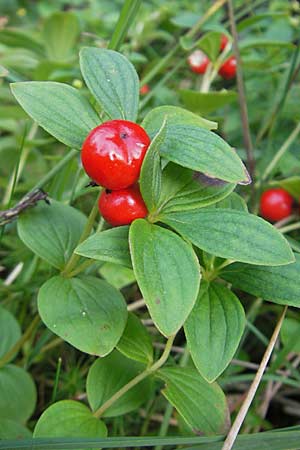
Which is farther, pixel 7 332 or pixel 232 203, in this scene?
pixel 7 332

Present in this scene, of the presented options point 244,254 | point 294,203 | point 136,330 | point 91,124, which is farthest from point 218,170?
point 294,203

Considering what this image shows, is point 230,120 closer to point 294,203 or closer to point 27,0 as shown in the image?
point 294,203

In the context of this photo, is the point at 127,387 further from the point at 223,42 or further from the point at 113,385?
the point at 223,42

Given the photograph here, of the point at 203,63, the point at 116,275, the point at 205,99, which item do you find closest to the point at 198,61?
the point at 203,63

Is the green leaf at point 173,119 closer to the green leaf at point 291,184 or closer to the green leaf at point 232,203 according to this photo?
the green leaf at point 232,203

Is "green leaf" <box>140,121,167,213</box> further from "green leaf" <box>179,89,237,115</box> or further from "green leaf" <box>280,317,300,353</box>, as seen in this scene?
"green leaf" <box>179,89,237,115</box>

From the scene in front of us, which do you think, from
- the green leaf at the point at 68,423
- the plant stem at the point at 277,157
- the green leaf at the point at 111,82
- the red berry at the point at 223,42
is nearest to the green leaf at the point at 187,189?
the green leaf at the point at 111,82
